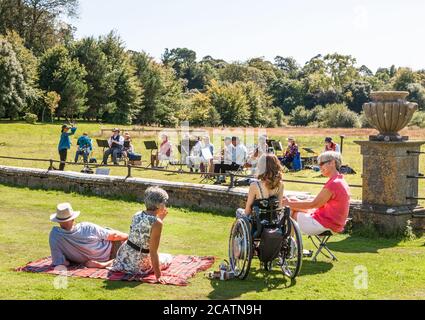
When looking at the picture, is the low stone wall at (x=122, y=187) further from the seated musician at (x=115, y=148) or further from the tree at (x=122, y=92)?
the tree at (x=122, y=92)

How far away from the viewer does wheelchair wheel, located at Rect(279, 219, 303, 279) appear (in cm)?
659

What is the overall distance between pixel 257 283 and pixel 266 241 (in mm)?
473

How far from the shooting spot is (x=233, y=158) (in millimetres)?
17734

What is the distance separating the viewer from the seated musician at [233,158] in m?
17.7

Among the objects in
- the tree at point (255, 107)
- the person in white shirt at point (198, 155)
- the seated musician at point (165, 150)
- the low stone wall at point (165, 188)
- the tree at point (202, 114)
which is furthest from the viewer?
the tree at point (255, 107)

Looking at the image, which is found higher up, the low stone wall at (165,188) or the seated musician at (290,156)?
the seated musician at (290,156)

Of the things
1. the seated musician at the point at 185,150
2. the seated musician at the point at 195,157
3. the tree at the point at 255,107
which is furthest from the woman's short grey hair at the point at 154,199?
the tree at the point at 255,107

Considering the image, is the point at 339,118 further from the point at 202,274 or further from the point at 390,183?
the point at 202,274

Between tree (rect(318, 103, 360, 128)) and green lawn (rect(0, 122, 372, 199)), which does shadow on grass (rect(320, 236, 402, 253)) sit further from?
tree (rect(318, 103, 360, 128))

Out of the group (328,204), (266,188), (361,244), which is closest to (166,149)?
(361,244)

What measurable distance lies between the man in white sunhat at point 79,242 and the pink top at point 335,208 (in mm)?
2496

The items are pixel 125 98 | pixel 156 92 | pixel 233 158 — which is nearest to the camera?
pixel 233 158

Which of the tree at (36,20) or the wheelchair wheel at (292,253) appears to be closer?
the wheelchair wheel at (292,253)

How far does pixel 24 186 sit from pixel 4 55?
32847 millimetres
